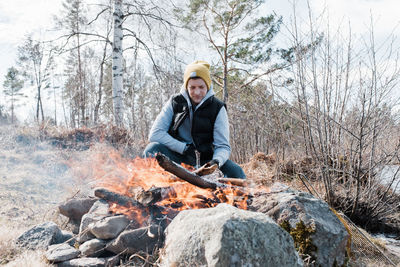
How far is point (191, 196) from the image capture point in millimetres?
2168

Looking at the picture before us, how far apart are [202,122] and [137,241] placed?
1.41 m

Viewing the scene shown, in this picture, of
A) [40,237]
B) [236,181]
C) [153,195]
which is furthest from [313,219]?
[40,237]

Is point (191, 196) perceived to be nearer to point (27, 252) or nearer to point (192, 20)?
point (27, 252)

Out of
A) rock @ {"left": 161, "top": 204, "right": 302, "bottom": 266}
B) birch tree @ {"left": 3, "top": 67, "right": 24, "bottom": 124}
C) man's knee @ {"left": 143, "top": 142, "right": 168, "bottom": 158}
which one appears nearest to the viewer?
rock @ {"left": 161, "top": 204, "right": 302, "bottom": 266}

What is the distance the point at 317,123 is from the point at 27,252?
129 inches

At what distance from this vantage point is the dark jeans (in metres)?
2.84

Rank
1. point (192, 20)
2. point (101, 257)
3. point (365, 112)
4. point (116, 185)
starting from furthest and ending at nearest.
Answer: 1. point (192, 20)
2. point (365, 112)
3. point (116, 185)
4. point (101, 257)

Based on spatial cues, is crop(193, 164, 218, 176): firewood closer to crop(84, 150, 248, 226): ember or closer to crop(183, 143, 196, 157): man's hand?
crop(84, 150, 248, 226): ember

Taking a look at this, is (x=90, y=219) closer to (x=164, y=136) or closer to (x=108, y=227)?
(x=108, y=227)

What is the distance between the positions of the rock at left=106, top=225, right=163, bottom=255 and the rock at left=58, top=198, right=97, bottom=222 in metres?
0.79

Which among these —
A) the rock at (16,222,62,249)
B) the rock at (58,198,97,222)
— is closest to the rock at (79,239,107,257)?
the rock at (16,222,62,249)

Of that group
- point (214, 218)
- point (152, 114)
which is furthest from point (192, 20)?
point (152, 114)

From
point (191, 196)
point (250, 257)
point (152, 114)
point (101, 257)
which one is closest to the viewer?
point (250, 257)

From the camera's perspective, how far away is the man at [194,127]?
2.88m
